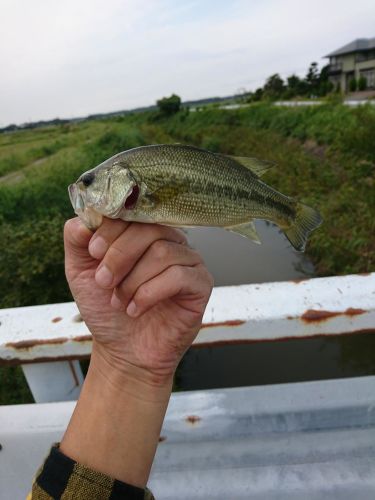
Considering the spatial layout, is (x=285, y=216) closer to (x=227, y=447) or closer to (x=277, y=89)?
(x=227, y=447)

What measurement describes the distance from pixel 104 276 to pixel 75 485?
2.31 feet

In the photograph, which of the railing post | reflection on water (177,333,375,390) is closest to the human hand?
the railing post

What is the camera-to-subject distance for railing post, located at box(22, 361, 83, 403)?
2.14 meters

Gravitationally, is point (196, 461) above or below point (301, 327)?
below

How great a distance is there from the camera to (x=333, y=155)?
45.9 ft

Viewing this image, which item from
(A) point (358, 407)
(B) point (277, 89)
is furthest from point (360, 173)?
(B) point (277, 89)

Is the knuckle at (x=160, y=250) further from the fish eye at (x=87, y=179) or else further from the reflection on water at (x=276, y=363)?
the reflection on water at (x=276, y=363)

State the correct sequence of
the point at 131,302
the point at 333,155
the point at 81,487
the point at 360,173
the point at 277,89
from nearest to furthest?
the point at 81,487
the point at 131,302
the point at 360,173
the point at 333,155
the point at 277,89

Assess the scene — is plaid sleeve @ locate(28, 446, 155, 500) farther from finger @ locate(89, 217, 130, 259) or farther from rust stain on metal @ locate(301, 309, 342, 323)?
rust stain on metal @ locate(301, 309, 342, 323)

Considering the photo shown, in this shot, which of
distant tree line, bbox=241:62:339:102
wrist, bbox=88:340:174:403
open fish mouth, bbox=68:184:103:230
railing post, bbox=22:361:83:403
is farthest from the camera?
distant tree line, bbox=241:62:339:102

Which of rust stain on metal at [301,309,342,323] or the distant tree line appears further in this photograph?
the distant tree line

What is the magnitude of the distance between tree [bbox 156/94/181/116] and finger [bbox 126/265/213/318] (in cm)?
5405

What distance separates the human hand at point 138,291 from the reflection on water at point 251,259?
6838mm

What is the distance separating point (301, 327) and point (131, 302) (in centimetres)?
84
